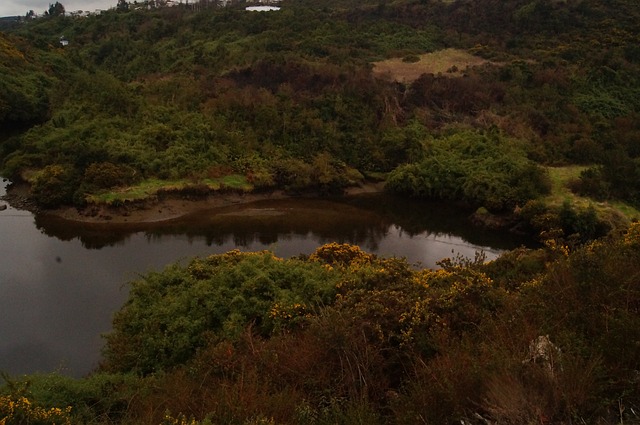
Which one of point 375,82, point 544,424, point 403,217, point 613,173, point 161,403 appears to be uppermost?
point 375,82

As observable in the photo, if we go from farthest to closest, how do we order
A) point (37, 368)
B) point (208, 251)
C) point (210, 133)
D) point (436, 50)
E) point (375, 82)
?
point (436, 50), point (375, 82), point (210, 133), point (208, 251), point (37, 368)

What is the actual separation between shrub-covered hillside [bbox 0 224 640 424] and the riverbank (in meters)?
12.8

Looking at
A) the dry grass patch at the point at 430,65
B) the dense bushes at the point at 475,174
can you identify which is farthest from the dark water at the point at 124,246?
the dry grass patch at the point at 430,65

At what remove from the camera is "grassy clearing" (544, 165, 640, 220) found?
24.8m

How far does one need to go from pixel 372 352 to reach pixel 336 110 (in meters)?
28.5

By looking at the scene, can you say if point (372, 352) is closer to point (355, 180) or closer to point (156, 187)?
point (156, 187)

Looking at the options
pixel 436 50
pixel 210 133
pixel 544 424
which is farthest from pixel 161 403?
pixel 436 50

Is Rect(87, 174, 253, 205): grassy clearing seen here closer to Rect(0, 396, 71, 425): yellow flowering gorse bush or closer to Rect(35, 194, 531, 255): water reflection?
Rect(35, 194, 531, 255): water reflection

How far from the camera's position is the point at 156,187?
1070 inches

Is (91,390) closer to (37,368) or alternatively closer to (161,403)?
(161,403)

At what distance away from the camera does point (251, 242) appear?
23422 millimetres

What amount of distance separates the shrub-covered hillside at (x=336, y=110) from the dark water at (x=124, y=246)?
7.83 feet

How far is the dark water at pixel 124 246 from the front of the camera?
49.6 ft

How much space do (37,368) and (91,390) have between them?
605cm
